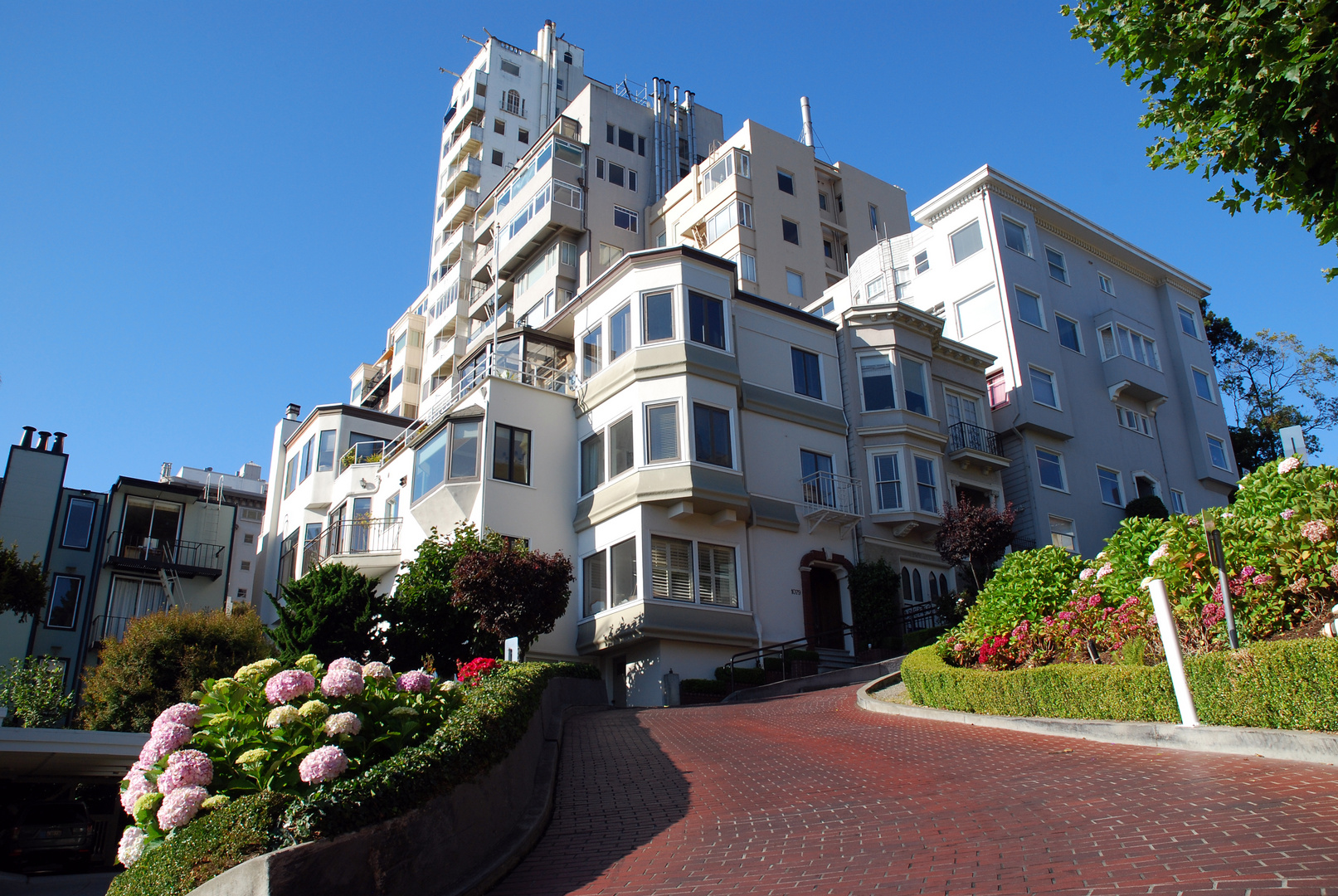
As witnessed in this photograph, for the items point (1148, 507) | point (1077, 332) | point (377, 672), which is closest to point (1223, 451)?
point (1148, 507)

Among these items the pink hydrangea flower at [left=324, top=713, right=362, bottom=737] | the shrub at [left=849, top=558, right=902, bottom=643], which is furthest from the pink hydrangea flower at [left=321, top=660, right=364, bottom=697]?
the shrub at [left=849, top=558, right=902, bottom=643]

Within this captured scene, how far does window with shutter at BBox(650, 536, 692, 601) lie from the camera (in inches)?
976

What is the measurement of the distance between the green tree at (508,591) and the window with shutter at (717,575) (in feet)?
15.8

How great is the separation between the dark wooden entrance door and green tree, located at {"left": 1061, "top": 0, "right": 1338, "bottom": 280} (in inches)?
740

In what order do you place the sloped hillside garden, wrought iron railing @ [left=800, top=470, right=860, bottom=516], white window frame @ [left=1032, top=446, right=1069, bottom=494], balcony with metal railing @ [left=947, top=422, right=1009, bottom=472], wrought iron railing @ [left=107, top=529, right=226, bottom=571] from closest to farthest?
the sloped hillside garden, wrought iron railing @ [left=800, top=470, right=860, bottom=516], balcony with metal railing @ [left=947, top=422, right=1009, bottom=472], white window frame @ [left=1032, top=446, right=1069, bottom=494], wrought iron railing @ [left=107, top=529, right=226, bottom=571]

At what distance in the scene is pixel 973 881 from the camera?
21.7 feet

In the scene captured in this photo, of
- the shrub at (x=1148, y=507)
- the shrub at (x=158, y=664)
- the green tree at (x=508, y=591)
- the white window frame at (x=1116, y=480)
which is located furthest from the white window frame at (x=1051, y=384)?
the shrub at (x=158, y=664)

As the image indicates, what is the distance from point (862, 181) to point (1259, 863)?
158 ft

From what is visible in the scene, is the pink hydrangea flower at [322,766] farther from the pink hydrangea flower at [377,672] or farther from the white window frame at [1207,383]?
the white window frame at [1207,383]

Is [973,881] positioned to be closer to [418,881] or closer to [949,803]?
[949,803]

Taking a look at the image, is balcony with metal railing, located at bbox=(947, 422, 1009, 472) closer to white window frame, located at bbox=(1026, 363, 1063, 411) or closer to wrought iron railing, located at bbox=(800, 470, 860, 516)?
white window frame, located at bbox=(1026, 363, 1063, 411)

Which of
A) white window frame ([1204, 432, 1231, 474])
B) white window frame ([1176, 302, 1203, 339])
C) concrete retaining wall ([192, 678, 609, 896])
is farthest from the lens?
white window frame ([1176, 302, 1203, 339])

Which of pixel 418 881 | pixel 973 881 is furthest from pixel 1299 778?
pixel 418 881

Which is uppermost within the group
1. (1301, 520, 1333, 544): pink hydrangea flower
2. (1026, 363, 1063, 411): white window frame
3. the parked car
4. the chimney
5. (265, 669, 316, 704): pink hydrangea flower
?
the chimney
